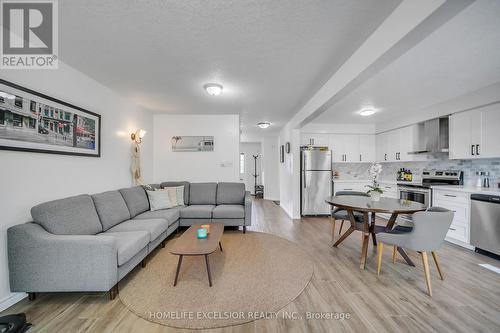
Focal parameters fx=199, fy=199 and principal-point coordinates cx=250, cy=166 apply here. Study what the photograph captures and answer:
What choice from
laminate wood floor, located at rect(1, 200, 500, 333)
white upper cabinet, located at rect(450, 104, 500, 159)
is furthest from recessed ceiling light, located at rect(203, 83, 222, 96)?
white upper cabinet, located at rect(450, 104, 500, 159)

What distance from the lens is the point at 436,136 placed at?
3934 mm

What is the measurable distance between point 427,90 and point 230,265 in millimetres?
3953

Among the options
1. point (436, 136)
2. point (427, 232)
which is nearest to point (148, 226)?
point (427, 232)

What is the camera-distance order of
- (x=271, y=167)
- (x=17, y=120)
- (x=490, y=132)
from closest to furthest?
(x=17, y=120), (x=490, y=132), (x=271, y=167)

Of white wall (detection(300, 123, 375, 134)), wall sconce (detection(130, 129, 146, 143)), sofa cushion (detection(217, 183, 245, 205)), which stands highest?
white wall (detection(300, 123, 375, 134))

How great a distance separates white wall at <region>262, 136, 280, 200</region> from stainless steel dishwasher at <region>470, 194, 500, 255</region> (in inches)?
212

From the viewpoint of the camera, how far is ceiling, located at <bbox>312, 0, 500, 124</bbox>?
1.66m

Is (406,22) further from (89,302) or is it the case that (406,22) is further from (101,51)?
(89,302)

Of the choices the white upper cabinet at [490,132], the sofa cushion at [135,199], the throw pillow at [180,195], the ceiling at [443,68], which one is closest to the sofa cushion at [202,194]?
the throw pillow at [180,195]

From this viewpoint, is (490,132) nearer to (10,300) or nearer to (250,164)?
(10,300)

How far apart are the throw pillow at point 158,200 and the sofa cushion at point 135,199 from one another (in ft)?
0.30

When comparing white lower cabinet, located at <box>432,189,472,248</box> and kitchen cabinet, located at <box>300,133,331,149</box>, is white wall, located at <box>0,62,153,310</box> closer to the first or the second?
kitchen cabinet, located at <box>300,133,331,149</box>

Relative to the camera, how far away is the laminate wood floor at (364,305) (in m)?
1.59

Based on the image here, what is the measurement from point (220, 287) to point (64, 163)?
236cm
